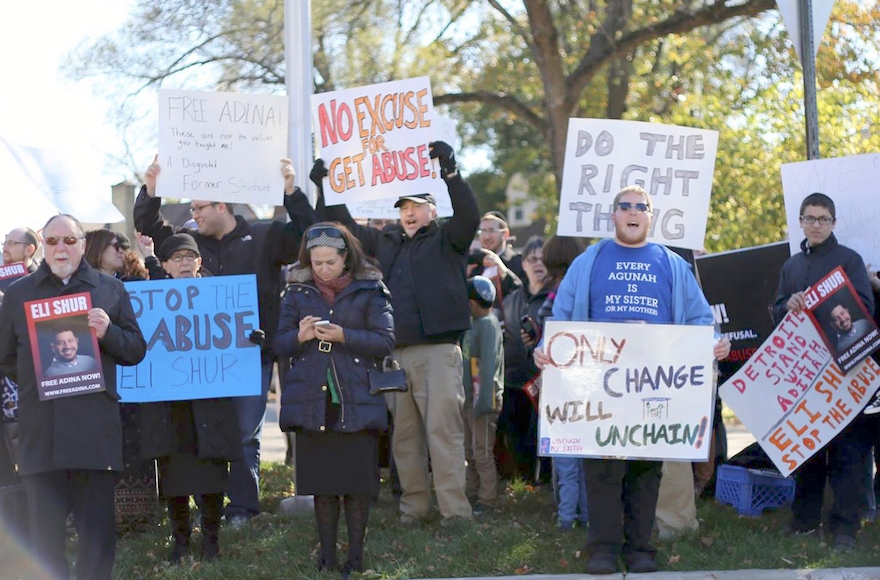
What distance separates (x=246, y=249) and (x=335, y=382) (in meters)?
1.63

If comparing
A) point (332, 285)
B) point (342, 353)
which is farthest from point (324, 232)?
point (342, 353)

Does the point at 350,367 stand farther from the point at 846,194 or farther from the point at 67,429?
the point at 846,194

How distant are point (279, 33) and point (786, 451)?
12.5 m

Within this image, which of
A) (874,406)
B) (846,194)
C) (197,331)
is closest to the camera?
(197,331)

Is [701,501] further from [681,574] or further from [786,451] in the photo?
[681,574]

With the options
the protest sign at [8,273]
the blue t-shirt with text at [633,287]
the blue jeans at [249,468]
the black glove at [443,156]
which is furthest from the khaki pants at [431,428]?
the protest sign at [8,273]

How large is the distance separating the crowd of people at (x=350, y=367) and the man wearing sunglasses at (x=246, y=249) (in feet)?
0.05

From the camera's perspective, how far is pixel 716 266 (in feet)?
28.7

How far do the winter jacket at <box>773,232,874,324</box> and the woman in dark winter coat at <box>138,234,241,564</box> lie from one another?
132 inches

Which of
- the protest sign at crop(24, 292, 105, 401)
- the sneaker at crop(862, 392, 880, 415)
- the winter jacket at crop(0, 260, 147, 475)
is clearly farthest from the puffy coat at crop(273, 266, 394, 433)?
the sneaker at crop(862, 392, 880, 415)

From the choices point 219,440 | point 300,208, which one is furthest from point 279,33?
point 219,440

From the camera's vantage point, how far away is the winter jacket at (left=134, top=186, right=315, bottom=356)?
777cm

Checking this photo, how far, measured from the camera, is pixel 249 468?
7.91 m

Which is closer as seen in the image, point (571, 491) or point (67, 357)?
point (67, 357)
